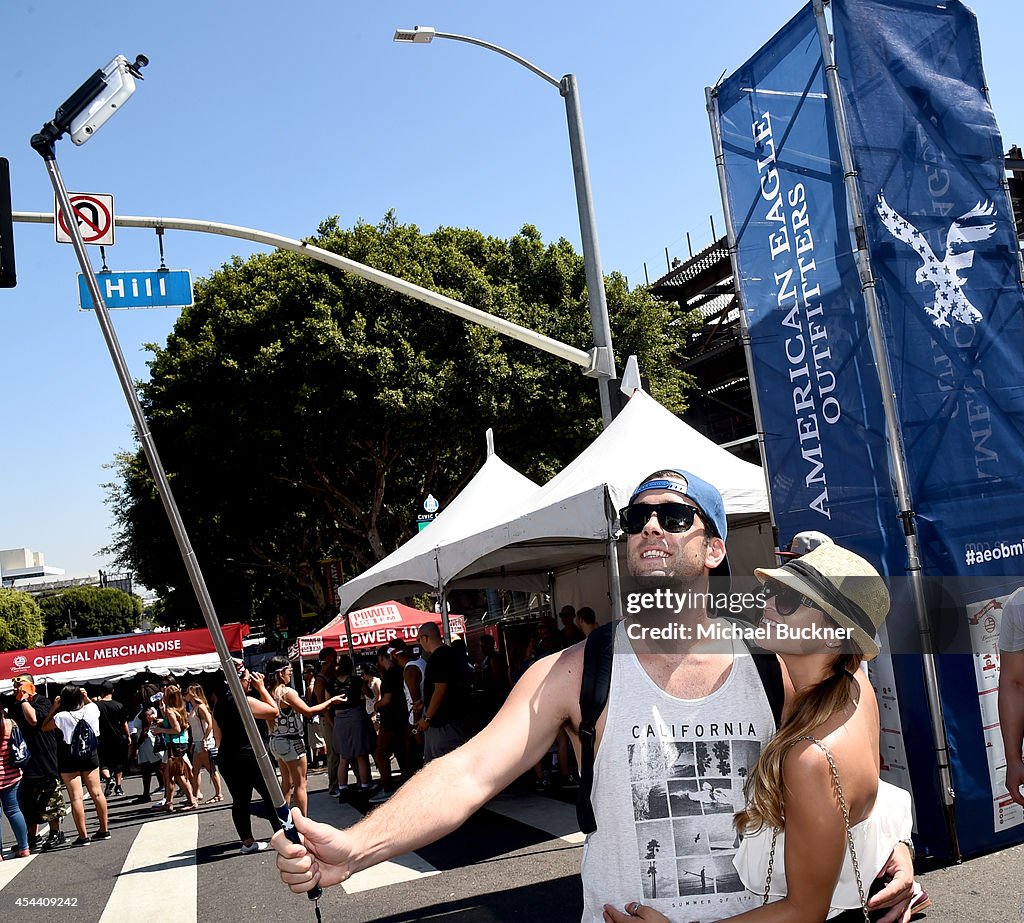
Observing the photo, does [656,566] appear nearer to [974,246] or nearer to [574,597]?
[974,246]

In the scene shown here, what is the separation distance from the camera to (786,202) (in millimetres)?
6914

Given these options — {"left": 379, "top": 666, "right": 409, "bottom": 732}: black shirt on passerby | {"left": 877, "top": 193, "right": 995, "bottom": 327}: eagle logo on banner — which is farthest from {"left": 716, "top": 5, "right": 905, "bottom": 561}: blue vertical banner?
{"left": 379, "top": 666, "right": 409, "bottom": 732}: black shirt on passerby

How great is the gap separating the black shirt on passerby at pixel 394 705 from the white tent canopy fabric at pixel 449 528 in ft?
3.73

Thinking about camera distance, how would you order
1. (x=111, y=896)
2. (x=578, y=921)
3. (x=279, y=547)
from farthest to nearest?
1. (x=279, y=547)
2. (x=111, y=896)
3. (x=578, y=921)

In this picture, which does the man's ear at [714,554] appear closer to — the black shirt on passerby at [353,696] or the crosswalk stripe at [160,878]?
the crosswalk stripe at [160,878]

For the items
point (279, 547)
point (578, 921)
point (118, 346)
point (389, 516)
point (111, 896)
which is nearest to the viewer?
point (118, 346)

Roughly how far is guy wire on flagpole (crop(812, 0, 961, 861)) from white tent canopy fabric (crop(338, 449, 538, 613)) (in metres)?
5.95

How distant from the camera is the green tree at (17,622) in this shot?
70.5 metres

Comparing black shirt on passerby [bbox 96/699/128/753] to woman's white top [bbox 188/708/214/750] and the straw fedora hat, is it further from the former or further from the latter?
the straw fedora hat

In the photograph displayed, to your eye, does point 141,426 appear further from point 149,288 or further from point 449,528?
point 449,528

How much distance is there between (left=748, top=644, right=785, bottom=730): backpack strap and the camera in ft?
6.80

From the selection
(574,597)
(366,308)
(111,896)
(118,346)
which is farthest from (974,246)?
(366,308)

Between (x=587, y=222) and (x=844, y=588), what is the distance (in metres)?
9.28

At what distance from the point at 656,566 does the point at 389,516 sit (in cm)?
2703
